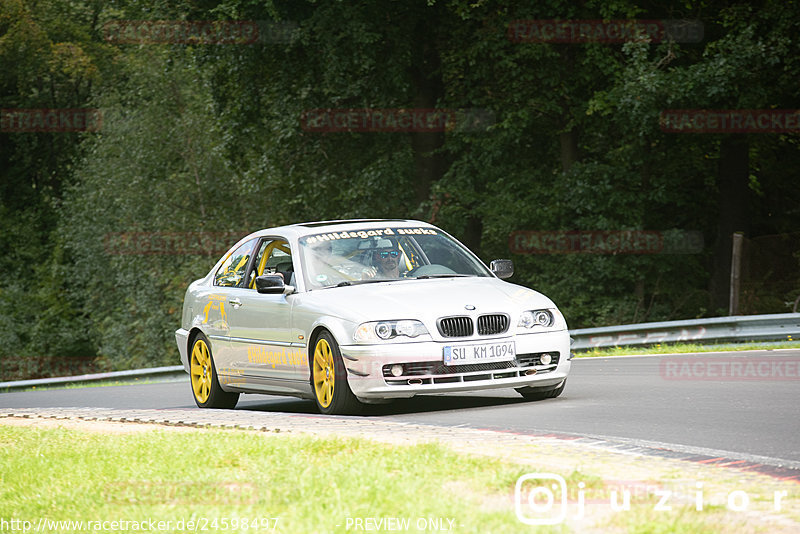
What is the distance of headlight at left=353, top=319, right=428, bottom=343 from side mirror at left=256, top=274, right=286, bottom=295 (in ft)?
4.23

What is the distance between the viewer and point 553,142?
31.7m

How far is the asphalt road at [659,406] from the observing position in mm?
8695

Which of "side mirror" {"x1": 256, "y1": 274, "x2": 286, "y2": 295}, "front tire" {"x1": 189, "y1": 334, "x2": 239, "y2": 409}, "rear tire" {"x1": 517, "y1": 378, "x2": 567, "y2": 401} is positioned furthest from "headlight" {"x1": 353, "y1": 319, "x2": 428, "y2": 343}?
"front tire" {"x1": 189, "y1": 334, "x2": 239, "y2": 409}

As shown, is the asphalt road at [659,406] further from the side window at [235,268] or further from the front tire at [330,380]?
the side window at [235,268]

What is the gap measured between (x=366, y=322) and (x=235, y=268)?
9.76 feet

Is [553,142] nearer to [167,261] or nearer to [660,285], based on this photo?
[660,285]

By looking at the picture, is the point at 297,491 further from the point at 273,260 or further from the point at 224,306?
the point at 224,306

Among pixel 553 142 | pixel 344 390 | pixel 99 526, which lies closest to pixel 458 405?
pixel 344 390

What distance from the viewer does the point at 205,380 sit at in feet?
42.7

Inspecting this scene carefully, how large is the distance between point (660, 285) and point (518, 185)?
4212mm

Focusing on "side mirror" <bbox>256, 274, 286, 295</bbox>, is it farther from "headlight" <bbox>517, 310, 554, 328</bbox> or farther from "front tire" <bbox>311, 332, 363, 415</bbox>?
"headlight" <bbox>517, 310, 554, 328</bbox>

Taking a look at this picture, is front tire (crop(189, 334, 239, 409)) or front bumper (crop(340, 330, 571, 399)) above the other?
front bumper (crop(340, 330, 571, 399))

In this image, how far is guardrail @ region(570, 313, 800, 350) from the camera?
18516 millimetres

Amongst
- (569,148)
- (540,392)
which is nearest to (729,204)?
(569,148)
